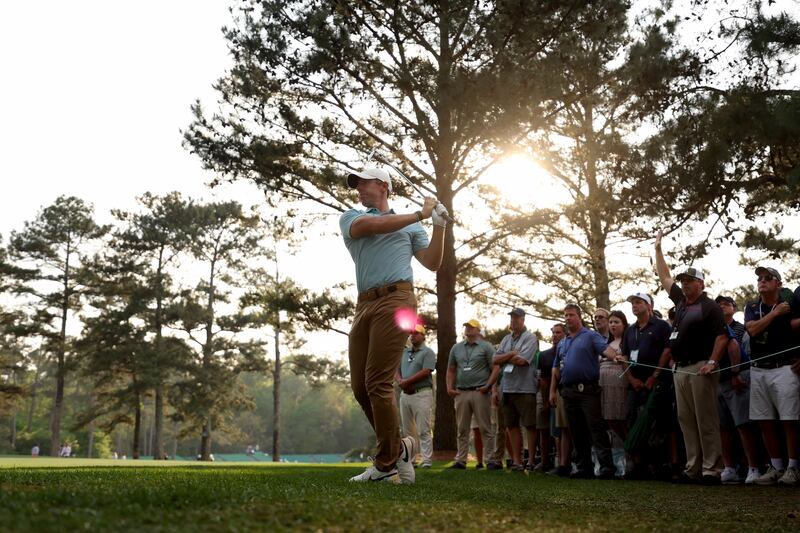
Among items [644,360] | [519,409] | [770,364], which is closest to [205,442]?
[519,409]

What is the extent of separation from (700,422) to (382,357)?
386cm

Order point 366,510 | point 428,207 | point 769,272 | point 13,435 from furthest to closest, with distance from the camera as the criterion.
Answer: point 13,435 < point 769,272 < point 428,207 < point 366,510

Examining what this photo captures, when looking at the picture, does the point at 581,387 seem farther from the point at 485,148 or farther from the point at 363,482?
the point at 485,148

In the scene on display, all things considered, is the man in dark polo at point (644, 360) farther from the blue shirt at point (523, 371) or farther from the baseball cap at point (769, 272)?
the blue shirt at point (523, 371)

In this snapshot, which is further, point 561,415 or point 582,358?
point 561,415

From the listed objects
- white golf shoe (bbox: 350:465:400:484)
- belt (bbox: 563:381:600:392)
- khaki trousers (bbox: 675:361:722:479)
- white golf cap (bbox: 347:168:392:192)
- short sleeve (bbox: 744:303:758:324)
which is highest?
white golf cap (bbox: 347:168:392:192)

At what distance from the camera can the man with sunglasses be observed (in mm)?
7539

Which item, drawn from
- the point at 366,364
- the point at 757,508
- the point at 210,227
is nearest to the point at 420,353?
the point at 366,364

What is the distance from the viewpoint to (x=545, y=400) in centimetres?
1112

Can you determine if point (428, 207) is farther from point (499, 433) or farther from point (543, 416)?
point (499, 433)

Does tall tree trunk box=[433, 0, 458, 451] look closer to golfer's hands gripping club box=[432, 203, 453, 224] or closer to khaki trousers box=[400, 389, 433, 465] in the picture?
khaki trousers box=[400, 389, 433, 465]

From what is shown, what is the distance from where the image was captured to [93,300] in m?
47.6

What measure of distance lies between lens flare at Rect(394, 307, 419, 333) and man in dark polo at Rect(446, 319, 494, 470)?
589cm

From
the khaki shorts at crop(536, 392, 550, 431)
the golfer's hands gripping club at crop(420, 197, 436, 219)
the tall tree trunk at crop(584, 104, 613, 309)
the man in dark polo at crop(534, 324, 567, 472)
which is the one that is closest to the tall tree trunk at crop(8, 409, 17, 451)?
the tall tree trunk at crop(584, 104, 613, 309)
